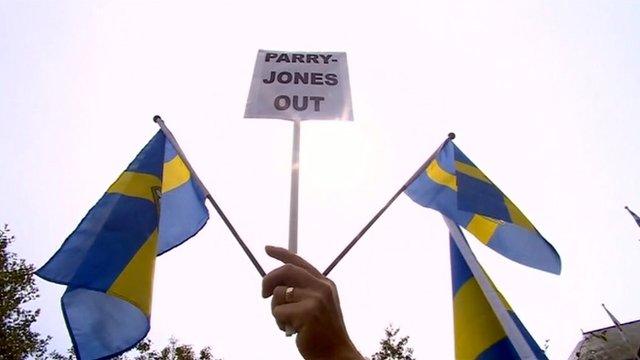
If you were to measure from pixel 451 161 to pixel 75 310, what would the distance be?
3745mm

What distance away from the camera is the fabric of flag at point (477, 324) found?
205 inches

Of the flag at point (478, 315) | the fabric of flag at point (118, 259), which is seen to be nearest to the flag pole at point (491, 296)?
the flag at point (478, 315)

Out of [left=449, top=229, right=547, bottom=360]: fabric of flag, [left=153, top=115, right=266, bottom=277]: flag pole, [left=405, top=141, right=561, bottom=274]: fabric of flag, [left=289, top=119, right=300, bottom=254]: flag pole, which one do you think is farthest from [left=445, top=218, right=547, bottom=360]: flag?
[left=153, top=115, right=266, bottom=277]: flag pole

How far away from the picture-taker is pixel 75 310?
140 inches

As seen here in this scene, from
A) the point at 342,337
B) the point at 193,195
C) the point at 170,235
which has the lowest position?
the point at 342,337

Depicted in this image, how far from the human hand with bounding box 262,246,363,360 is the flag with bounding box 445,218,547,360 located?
3.53 m

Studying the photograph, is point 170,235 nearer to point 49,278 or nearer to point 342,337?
point 49,278

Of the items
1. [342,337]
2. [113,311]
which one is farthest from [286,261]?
[113,311]

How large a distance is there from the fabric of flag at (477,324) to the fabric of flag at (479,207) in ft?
1.41

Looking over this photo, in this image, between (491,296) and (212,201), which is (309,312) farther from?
(491,296)

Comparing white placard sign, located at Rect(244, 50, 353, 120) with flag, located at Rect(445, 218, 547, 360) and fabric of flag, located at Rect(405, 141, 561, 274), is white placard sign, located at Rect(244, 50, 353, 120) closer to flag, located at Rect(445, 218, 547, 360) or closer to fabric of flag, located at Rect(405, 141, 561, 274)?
fabric of flag, located at Rect(405, 141, 561, 274)

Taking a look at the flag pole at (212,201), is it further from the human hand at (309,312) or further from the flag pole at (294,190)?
the human hand at (309,312)

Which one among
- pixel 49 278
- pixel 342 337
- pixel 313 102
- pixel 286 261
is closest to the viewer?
pixel 342 337

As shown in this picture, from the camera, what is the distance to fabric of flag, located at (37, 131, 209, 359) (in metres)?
3.51
